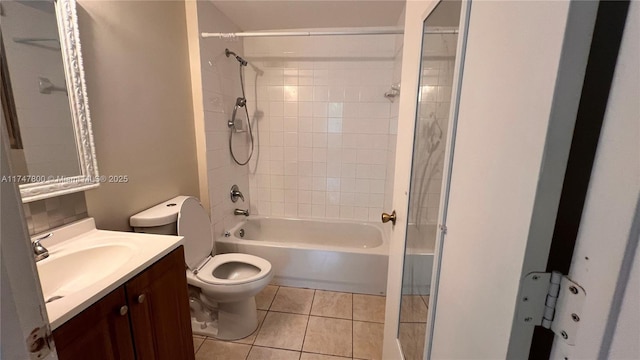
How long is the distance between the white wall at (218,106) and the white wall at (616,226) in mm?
2109

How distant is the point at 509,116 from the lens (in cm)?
45

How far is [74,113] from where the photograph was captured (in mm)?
1162

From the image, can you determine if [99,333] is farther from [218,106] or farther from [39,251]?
[218,106]

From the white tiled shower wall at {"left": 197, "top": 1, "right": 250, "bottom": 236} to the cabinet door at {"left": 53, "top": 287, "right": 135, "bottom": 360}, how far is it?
1.28 m

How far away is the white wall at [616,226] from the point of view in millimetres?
285

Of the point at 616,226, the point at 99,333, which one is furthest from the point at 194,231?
the point at 616,226

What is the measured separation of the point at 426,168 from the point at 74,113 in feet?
4.88

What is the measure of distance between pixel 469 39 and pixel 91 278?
1.44 meters

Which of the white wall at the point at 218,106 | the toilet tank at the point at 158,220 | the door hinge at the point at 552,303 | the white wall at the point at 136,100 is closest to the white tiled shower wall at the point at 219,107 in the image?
the white wall at the point at 218,106

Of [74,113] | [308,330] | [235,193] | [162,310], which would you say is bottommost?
[308,330]

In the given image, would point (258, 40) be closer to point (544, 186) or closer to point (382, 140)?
point (382, 140)

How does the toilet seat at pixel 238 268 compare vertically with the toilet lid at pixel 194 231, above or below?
below

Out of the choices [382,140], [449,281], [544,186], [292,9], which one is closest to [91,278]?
[449,281]

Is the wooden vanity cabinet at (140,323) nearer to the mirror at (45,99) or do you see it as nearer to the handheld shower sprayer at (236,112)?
the mirror at (45,99)
